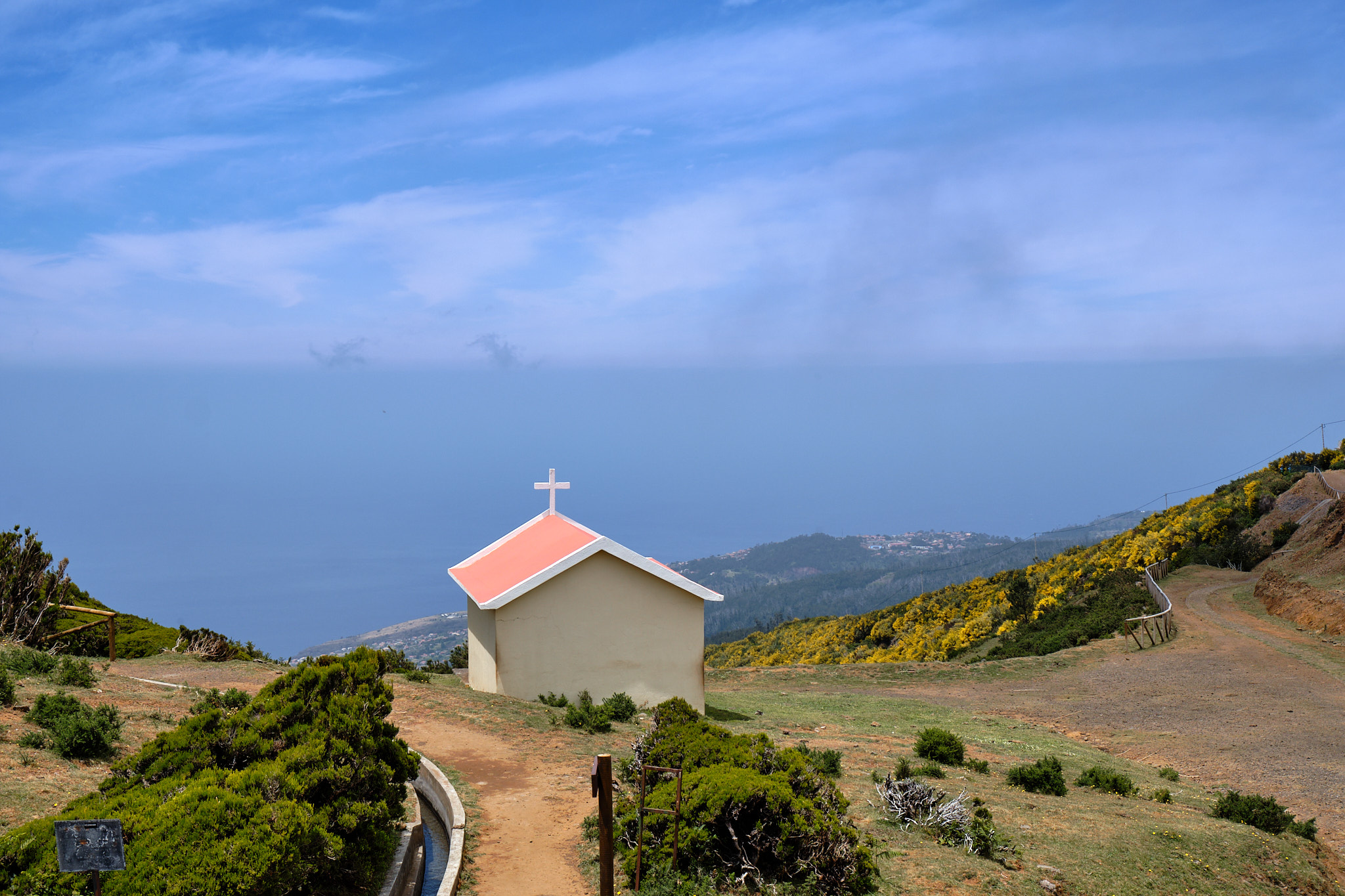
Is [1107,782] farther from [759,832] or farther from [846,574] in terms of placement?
[846,574]

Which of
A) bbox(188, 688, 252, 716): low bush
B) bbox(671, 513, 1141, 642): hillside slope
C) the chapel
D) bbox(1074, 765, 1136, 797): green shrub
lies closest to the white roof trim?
the chapel

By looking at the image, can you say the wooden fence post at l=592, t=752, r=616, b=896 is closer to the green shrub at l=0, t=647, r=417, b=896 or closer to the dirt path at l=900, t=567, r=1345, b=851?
the green shrub at l=0, t=647, r=417, b=896

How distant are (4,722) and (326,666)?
16.0ft

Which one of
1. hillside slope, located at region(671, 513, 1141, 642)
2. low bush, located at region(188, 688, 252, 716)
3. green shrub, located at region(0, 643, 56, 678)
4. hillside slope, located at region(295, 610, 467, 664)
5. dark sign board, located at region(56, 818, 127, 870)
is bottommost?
hillside slope, located at region(295, 610, 467, 664)

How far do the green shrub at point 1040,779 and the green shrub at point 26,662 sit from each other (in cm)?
1473

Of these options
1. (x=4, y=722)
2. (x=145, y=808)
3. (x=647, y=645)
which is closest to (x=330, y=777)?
(x=145, y=808)

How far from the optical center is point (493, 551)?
20234 mm

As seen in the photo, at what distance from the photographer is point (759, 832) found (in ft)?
24.1

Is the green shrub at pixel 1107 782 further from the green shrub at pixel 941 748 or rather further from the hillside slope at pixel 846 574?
the hillside slope at pixel 846 574

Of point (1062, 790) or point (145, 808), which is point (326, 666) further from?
point (1062, 790)

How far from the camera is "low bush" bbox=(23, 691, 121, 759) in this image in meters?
9.50

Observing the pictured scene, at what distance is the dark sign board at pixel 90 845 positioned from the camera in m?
4.97

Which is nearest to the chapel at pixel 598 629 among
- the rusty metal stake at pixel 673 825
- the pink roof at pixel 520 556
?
the pink roof at pixel 520 556

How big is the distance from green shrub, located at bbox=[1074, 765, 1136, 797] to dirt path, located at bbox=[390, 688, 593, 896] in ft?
24.3
